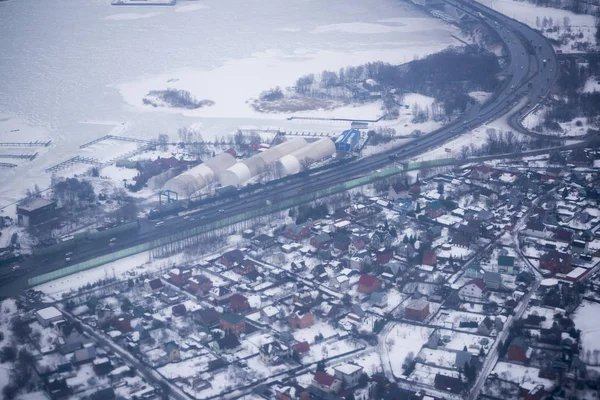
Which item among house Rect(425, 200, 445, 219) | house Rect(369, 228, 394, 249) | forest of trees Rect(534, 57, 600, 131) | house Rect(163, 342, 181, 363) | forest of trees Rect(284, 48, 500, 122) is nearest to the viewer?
house Rect(163, 342, 181, 363)

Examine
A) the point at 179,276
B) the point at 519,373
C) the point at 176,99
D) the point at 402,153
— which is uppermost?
the point at 176,99

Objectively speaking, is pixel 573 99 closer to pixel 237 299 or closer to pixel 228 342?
pixel 237 299

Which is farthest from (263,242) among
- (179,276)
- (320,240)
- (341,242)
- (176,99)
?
(176,99)

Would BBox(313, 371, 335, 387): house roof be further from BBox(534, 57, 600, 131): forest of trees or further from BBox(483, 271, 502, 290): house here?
BBox(534, 57, 600, 131): forest of trees

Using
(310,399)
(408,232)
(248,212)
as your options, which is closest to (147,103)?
(248,212)

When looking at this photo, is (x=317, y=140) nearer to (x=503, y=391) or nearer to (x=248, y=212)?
(x=248, y=212)

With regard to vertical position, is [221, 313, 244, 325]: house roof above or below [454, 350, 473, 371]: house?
above

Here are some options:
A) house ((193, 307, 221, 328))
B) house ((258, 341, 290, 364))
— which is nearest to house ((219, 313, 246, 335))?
house ((193, 307, 221, 328))
